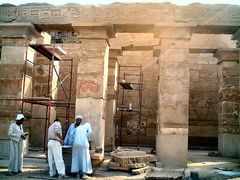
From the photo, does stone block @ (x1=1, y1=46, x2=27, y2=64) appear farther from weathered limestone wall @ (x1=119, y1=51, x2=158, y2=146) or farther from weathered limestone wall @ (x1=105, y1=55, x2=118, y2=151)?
weathered limestone wall @ (x1=119, y1=51, x2=158, y2=146)

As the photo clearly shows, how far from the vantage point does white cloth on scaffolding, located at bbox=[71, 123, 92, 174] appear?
6996mm

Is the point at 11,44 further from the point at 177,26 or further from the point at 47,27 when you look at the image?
the point at 177,26

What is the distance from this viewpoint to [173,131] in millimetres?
8242

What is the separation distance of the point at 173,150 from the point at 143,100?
5.67 m

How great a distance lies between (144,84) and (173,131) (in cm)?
568

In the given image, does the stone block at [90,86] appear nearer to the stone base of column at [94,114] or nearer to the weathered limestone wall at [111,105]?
the stone base of column at [94,114]

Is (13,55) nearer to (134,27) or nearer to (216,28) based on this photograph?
(134,27)

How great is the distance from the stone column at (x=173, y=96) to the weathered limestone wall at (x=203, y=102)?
549cm

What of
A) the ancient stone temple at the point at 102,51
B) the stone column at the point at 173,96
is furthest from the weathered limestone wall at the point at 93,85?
the stone column at the point at 173,96

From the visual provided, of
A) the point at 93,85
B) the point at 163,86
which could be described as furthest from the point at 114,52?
the point at 163,86

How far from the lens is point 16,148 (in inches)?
289

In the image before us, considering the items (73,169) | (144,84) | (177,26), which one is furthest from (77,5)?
(144,84)

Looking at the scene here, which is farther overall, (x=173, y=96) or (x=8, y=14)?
(x=8, y=14)

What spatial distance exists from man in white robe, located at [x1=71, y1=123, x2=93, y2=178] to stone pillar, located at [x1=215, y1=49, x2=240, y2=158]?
5.38m
